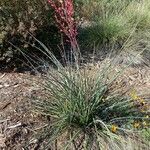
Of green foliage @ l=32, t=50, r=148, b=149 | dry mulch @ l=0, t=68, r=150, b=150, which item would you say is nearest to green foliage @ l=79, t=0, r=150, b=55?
dry mulch @ l=0, t=68, r=150, b=150

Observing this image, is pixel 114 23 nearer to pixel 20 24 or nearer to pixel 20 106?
pixel 20 24

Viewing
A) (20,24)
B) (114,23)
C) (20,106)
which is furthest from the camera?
(114,23)

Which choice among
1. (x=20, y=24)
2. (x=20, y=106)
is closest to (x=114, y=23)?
(x=20, y=24)

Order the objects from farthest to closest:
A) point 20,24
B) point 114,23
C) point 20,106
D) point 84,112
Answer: point 114,23 → point 20,24 → point 20,106 → point 84,112

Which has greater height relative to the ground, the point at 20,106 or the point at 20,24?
the point at 20,24

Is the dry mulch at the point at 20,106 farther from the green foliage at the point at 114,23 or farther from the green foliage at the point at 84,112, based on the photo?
the green foliage at the point at 114,23

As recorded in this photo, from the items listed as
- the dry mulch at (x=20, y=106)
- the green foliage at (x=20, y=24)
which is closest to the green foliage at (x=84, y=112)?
the dry mulch at (x=20, y=106)

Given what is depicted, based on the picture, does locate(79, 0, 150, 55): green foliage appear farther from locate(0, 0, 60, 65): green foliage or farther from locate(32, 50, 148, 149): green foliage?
locate(32, 50, 148, 149): green foliage

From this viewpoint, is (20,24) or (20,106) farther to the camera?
(20,24)

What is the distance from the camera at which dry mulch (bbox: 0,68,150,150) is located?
3754 mm

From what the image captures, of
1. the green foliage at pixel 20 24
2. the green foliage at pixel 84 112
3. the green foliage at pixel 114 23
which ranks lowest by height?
the green foliage at pixel 114 23

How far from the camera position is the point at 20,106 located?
13.5ft

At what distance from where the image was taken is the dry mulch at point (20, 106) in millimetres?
3754

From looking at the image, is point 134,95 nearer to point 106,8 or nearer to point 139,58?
point 139,58
